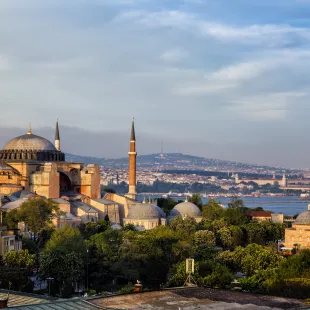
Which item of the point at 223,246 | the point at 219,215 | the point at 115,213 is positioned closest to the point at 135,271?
the point at 223,246

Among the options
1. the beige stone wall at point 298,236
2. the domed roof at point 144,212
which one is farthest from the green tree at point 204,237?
the domed roof at point 144,212

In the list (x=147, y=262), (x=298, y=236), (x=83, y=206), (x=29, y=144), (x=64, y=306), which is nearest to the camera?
(x=64, y=306)

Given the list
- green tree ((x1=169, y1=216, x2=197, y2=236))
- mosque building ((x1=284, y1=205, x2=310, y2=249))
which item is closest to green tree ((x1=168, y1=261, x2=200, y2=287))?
green tree ((x1=169, y1=216, x2=197, y2=236))

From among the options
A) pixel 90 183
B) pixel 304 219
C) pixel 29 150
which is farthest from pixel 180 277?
pixel 29 150

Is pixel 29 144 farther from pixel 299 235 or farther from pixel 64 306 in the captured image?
pixel 64 306

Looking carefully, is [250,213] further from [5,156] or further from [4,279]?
[4,279]
